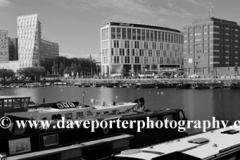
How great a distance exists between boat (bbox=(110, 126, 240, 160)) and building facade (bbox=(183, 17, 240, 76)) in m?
151

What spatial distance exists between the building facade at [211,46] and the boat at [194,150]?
151 meters

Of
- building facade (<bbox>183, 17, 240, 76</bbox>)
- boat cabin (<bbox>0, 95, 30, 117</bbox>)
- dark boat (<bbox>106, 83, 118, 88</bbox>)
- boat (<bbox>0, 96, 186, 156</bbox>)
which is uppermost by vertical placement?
building facade (<bbox>183, 17, 240, 76</bbox>)

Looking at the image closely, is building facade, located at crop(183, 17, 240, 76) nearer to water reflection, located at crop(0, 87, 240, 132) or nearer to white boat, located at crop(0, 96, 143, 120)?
water reflection, located at crop(0, 87, 240, 132)

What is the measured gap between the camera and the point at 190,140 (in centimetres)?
1460

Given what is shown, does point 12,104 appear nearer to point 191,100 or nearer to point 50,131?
point 50,131

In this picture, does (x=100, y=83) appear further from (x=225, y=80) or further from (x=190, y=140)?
(x=190, y=140)

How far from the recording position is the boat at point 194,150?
1141 centimetres

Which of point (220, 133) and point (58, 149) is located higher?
point (220, 133)

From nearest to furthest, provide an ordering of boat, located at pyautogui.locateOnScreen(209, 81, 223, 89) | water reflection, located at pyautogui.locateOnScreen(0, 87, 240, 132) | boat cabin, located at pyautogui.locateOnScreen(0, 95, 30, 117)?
boat cabin, located at pyautogui.locateOnScreen(0, 95, 30, 117)
water reflection, located at pyautogui.locateOnScreen(0, 87, 240, 132)
boat, located at pyautogui.locateOnScreen(209, 81, 223, 89)

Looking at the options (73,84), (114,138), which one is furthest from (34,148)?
(73,84)

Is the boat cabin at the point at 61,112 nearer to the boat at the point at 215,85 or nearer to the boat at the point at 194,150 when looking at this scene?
the boat at the point at 194,150

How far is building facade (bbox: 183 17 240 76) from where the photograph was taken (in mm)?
160625

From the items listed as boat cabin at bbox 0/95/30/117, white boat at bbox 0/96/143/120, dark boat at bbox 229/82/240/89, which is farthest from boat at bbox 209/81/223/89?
boat cabin at bbox 0/95/30/117

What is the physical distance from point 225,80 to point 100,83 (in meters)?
76.4
